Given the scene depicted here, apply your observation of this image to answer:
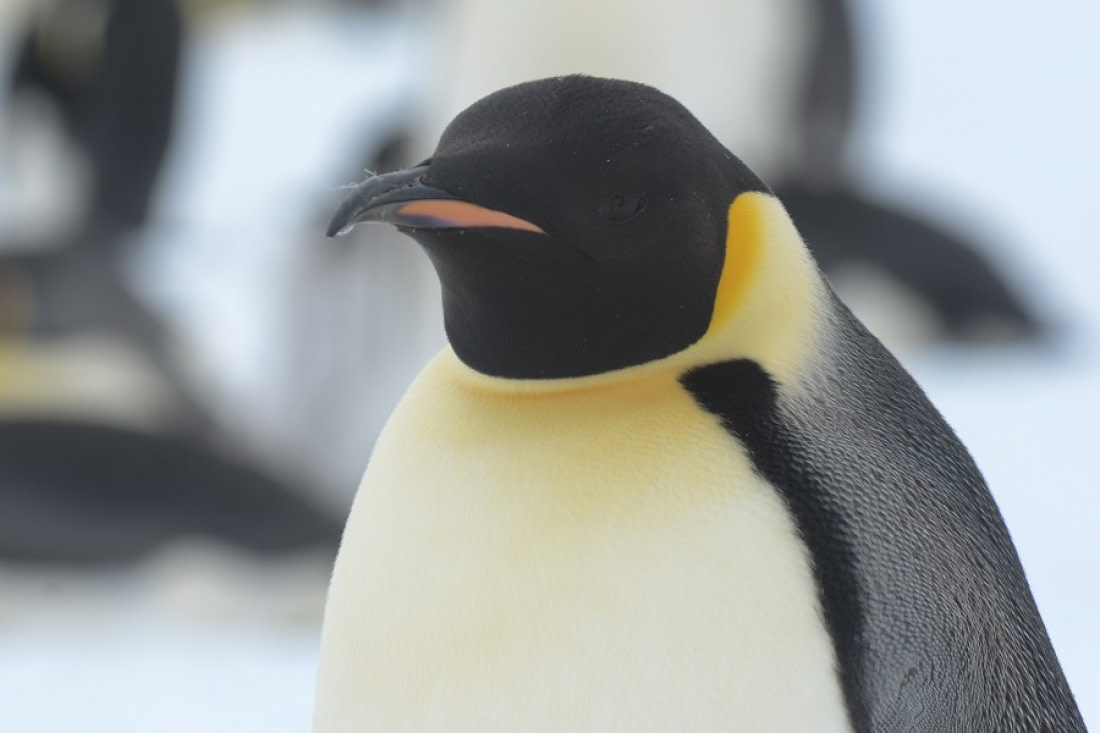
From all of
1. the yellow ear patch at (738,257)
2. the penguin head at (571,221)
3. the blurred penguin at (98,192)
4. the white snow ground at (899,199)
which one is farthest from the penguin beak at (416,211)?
the blurred penguin at (98,192)

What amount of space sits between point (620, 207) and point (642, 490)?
155 millimetres

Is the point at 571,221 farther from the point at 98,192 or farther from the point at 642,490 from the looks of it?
the point at 98,192

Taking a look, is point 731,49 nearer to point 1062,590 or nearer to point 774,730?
point 1062,590

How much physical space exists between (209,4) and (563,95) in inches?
307

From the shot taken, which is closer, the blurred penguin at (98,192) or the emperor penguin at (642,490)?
the emperor penguin at (642,490)

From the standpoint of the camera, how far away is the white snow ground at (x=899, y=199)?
3006mm

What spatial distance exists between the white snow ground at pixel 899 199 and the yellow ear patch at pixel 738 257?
1766 millimetres

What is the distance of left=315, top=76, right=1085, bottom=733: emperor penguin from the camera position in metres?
0.94

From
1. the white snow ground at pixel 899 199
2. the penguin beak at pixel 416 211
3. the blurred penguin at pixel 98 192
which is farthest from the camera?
the blurred penguin at pixel 98 192

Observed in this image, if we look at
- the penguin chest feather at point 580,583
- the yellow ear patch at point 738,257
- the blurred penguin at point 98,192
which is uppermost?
the blurred penguin at point 98,192

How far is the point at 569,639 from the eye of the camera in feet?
3.13

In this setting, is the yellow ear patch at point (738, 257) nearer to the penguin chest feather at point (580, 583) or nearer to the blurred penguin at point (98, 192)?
the penguin chest feather at point (580, 583)

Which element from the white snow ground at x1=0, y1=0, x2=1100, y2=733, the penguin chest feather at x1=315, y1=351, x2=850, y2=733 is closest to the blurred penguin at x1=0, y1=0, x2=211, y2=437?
the white snow ground at x1=0, y1=0, x2=1100, y2=733

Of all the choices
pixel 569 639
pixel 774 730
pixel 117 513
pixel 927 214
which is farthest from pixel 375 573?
pixel 927 214
